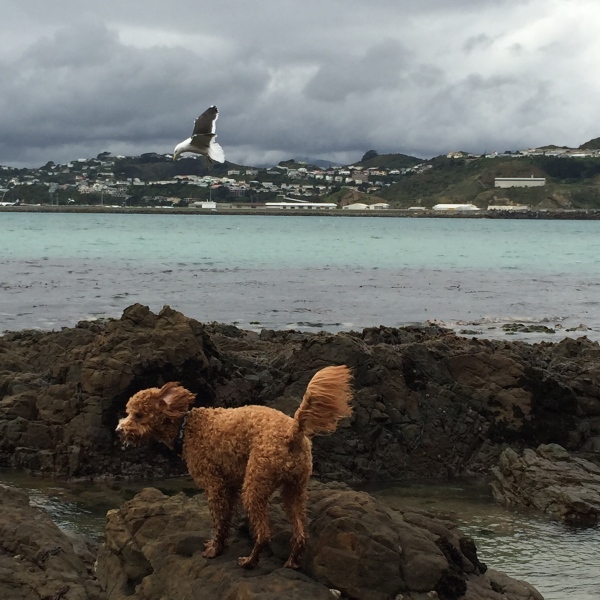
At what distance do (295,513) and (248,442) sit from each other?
65cm

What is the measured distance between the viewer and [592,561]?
9359 mm

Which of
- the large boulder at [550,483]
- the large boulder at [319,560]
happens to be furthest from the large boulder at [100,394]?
the large boulder at [319,560]

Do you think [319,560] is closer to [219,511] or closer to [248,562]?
[248,562]

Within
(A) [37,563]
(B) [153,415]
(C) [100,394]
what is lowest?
(A) [37,563]

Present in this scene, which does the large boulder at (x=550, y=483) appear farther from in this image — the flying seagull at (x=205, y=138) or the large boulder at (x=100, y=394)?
the flying seagull at (x=205, y=138)

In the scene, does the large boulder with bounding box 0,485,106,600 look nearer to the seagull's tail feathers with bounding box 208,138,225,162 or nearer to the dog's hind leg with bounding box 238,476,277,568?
the dog's hind leg with bounding box 238,476,277,568

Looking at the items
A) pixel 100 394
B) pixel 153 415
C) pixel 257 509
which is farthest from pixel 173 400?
pixel 100 394

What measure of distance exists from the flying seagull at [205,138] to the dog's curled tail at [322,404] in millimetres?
4735

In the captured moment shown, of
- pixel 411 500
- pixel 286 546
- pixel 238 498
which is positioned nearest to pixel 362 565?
pixel 286 546

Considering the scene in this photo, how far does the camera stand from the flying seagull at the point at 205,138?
10625 mm

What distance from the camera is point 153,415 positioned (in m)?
7.14

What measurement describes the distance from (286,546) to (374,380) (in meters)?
6.50

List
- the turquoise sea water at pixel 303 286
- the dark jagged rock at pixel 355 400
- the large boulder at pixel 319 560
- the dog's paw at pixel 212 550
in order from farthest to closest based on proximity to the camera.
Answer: the turquoise sea water at pixel 303 286 → the dark jagged rock at pixel 355 400 → the dog's paw at pixel 212 550 → the large boulder at pixel 319 560

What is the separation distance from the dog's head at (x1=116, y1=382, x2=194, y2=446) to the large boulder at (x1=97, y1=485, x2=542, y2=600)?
0.81 metres
